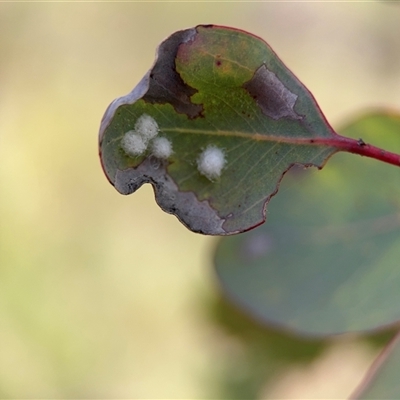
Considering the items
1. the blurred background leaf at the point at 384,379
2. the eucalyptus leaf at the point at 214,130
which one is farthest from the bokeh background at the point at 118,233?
the eucalyptus leaf at the point at 214,130

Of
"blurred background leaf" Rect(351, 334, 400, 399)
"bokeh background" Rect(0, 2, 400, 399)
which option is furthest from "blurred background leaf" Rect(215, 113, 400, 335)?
"bokeh background" Rect(0, 2, 400, 399)

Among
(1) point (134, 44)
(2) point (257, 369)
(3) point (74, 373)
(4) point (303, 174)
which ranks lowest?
(3) point (74, 373)

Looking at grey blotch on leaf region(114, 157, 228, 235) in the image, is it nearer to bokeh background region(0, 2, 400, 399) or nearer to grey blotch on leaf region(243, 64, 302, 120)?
grey blotch on leaf region(243, 64, 302, 120)

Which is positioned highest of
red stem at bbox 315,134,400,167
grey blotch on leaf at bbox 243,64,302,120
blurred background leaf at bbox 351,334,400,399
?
grey blotch on leaf at bbox 243,64,302,120

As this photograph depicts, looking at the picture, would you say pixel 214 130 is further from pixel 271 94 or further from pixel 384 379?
pixel 384 379

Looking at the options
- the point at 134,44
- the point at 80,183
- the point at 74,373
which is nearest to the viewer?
the point at 74,373

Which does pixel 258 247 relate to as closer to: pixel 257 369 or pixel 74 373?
pixel 257 369

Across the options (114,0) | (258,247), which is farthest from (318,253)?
(114,0)

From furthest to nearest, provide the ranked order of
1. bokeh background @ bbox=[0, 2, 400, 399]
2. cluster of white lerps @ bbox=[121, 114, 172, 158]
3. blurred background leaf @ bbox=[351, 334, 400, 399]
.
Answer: bokeh background @ bbox=[0, 2, 400, 399] < blurred background leaf @ bbox=[351, 334, 400, 399] < cluster of white lerps @ bbox=[121, 114, 172, 158]
